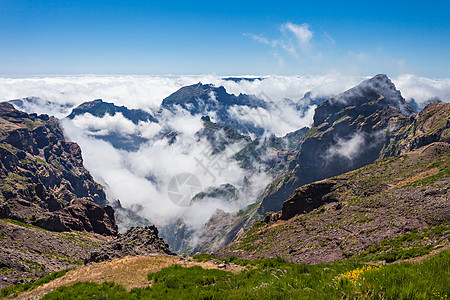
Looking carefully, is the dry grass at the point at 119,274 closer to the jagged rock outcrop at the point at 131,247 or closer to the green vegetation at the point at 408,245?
the jagged rock outcrop at the point at 131,247

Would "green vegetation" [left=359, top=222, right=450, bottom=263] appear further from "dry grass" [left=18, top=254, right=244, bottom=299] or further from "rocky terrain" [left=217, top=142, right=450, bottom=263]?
"dry grass" [left=18, top=254, right=244, bottom=299]

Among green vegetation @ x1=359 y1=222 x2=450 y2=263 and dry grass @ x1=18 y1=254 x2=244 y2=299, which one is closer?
dry grass @ x1=18 y1=254 x2=244 y2=299

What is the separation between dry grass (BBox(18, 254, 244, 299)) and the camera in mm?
18469

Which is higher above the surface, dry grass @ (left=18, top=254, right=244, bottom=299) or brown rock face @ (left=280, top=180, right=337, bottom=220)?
dry grass @ (left=18, top=254, right=244, bottom=299)

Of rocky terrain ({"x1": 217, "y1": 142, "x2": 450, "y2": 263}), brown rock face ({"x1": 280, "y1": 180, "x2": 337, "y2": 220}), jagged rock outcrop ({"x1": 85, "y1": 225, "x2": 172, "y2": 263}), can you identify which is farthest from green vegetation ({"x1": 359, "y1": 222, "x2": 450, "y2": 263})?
brown rock face ({"x1": 280, "y1": 180, "x2": 337, "y2": 220})

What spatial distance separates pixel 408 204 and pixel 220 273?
36115 millimetres

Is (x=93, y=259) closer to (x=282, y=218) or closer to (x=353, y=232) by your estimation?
(x=353, y=232)

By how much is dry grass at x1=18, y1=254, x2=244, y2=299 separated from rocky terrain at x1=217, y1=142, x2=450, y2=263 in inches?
923

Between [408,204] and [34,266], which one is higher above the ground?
[408,204]

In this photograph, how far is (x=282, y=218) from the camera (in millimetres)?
76750

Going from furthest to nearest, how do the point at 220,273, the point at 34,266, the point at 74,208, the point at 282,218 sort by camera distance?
the point at 74,208 < the point at 282,218 < the point at 34,266 < the point at 220,273

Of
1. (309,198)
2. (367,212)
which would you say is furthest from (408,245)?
(309,198)

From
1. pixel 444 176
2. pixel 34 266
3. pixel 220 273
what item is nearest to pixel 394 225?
pixel 444 176

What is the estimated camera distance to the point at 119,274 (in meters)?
20.7
